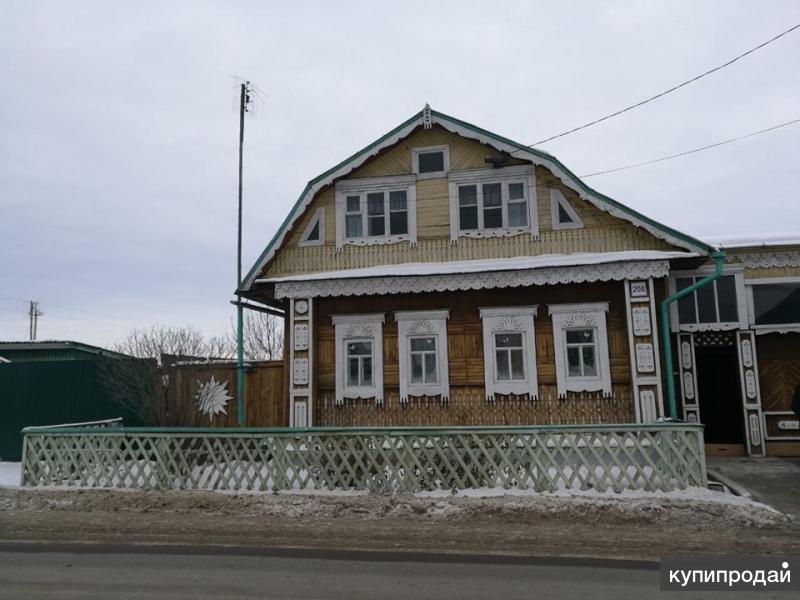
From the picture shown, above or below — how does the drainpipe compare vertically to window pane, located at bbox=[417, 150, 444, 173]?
below

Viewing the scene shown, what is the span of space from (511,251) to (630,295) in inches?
105

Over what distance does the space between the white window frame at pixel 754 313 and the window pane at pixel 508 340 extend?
494cm

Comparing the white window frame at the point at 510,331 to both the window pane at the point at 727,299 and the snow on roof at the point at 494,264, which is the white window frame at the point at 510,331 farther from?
the window pane at the point at 727,299

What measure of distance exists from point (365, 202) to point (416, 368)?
4.03 metres

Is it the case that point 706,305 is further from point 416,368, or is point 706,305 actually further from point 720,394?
point 416,368

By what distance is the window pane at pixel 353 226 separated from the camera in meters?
14.6

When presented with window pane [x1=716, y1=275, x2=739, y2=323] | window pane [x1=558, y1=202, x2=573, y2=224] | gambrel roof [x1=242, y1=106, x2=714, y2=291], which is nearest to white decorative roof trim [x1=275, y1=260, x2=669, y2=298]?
gambrel roof [x1=242, y1=106, x2=714, y2=291]

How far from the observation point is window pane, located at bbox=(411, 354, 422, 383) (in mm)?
13680

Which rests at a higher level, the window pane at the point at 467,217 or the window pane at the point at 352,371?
the window pane at the point at 467,217

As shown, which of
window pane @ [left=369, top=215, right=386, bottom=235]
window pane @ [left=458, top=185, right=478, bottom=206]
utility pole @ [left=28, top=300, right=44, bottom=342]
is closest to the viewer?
window pane @ [left=458, top=185, right=478, bottom=206]

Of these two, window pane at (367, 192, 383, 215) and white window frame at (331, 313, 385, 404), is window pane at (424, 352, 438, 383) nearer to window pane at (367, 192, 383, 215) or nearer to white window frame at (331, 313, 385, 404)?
white window frame at (331, 313, 385, 404)

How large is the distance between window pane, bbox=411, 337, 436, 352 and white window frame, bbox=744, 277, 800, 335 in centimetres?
676

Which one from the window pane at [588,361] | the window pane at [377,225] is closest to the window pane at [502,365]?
the window pane at [588,361]

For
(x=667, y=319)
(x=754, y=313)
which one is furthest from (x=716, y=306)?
(x=667, y=319)
